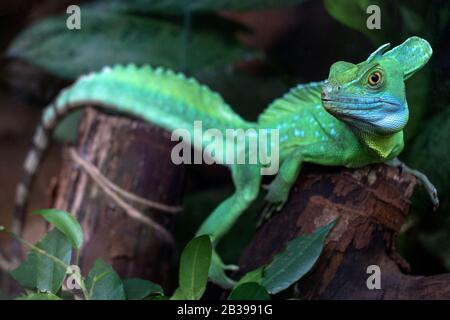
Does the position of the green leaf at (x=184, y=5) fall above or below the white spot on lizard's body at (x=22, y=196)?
above

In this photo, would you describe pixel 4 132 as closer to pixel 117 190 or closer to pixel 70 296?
pixel 117 190

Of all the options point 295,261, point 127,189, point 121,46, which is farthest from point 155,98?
point 295,261

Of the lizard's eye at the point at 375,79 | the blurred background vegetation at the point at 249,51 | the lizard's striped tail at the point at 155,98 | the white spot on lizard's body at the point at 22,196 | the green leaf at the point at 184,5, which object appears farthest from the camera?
the white spot on lizard's body at the point at 22,196

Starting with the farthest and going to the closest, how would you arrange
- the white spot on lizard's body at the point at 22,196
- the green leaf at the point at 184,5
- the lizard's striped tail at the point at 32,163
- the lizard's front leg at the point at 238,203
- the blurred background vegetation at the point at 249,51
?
the white spot on lizard's body at the point at 22,196 < the lizard's striped tail at the point at 32,163 < the green leaf at the point at 184,5 < the lizard's front leg at the point at 238,203 < the blurred background vegetation at the point at 249,51

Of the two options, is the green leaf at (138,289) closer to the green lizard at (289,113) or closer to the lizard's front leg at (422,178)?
the green lizard at (289,113)

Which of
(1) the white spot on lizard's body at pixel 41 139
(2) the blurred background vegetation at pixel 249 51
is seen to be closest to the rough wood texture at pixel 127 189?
(2) the blurred background vegetation at pixel 249 51

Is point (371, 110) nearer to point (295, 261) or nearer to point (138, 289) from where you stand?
point (295, 261)

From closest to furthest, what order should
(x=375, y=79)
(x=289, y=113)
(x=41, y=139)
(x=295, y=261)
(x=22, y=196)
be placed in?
(x=375, y=79), (x=295, y=261), (x=289, y=113), (x=41, y=139), (x=22, y=196)
